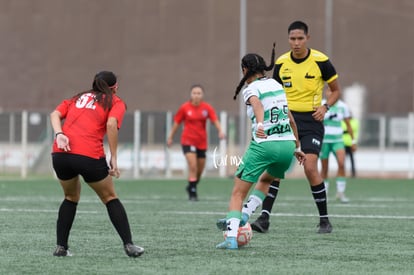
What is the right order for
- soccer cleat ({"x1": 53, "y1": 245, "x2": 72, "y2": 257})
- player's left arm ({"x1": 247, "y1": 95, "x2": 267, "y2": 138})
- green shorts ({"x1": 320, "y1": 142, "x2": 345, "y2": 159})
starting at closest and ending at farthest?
soccer cleat ({"x1": 53, "y1": 245, "x2": 72, "y2": 257}) → player's left arm ({"x1": 247, "y1": 95, "x2": 267, "y2": 138}) → green shorts ({"x1": 320, "y1": 142, "x2": 345, "y2": 159})

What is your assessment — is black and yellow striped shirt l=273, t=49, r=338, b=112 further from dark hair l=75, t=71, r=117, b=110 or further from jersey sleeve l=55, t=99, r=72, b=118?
jersey sleeve l=55, t=99, r=72, b=118

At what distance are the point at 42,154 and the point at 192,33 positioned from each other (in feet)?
54.2

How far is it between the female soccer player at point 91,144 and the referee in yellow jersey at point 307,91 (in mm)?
3185

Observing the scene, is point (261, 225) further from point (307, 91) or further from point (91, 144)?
point (91, 144)

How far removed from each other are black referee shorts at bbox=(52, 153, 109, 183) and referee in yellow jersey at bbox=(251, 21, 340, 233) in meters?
3.38

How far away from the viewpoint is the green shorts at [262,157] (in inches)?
400

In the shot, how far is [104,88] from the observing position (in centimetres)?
899

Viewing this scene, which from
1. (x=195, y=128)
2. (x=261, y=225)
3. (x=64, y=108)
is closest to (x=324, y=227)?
(x=261, y=225)

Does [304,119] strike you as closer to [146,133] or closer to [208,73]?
[146,133]

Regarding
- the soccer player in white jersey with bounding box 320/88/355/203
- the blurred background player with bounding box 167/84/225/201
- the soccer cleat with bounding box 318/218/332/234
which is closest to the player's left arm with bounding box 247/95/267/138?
the soccer cleat with bounding box 318/218/332/234

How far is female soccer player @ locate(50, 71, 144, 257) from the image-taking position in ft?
28.7

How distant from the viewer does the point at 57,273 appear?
318 inches

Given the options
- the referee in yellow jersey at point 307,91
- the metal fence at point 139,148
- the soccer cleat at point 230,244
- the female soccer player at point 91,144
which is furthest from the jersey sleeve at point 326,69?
the metal fence at point 139,148

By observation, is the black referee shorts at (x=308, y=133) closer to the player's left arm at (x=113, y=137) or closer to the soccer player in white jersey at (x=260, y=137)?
the soccer player in white jersey at (x=260, y=137)
